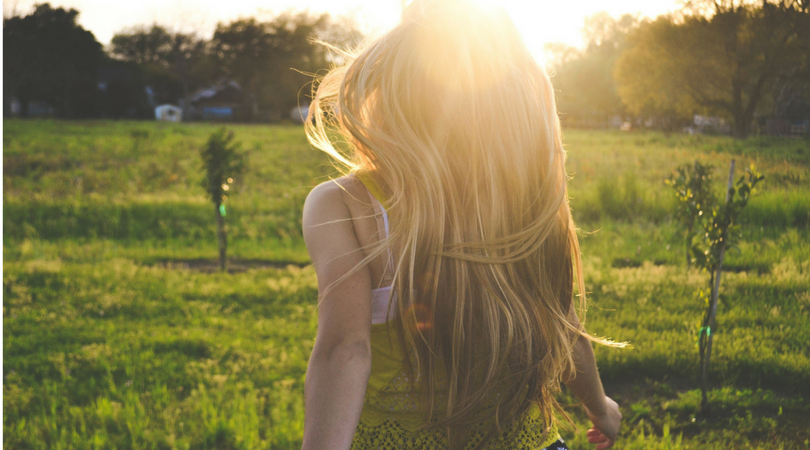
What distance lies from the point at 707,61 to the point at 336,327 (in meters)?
3.53

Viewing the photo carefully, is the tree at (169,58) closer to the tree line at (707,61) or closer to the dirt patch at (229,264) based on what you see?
the dirt patch at (229,264)

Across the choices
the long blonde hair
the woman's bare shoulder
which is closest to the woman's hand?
the long blonde hair

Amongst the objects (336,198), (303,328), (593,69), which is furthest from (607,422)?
(303,328)

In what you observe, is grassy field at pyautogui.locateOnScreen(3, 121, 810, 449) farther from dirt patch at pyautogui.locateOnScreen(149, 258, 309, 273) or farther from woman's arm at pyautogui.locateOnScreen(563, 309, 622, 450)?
woman's arm at pyautogui.locateOnScreen(563, 309, 622, 450)

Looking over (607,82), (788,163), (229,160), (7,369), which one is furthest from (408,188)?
(229,160)

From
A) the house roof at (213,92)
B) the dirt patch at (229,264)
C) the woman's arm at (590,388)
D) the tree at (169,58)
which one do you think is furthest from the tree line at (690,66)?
the house roof at (213,92)

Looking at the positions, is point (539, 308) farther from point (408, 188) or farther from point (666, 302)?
point (666, 302)

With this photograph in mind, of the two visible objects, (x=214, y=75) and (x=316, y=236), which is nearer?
(x=316, y=236)

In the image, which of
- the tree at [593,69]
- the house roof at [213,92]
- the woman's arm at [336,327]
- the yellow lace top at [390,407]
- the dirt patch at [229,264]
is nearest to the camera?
the woman's arm at [336,327]

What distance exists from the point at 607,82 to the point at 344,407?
4166mm

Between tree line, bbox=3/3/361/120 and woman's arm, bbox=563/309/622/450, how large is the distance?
37.6 meters

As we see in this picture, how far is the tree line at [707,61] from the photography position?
3375 mm

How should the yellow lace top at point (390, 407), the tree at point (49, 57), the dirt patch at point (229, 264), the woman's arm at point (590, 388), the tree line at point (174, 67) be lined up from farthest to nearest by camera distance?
the tree line at point (174, 67) → the tree at point (49, 57) → the dirt patch at point (229, 264) → the woman's arm at point (590, 388) → the yellow lace top at point (390, 407)

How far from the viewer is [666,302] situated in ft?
15.6
